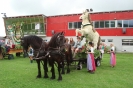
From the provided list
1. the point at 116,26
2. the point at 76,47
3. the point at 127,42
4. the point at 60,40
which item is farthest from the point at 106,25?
the point at 60,40

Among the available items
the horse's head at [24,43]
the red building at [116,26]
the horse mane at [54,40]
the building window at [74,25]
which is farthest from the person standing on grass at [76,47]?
the building window at [74,25]

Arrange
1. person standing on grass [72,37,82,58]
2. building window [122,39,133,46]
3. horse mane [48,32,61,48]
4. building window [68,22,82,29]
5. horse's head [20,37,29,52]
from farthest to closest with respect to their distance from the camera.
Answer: building window [68,22,82,29] < building window [122,39,133,46] < person standing on grass [72,37,82,58] < horse's head [20,37,29,52] < horse mane [48,32,61,48]

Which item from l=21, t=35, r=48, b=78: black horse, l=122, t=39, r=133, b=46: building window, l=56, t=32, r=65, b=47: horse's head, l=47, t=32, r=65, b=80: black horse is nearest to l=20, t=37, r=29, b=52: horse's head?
l=21, t=35, r=48, b=78: black horse

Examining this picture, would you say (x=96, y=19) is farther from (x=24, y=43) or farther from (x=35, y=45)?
(x=24, y=43)

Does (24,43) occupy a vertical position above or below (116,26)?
below

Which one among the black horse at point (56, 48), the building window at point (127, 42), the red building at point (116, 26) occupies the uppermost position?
the red building at point (116, 26)

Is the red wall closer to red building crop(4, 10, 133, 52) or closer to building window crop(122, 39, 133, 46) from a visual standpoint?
red building crop(4, 10, 133, 52)

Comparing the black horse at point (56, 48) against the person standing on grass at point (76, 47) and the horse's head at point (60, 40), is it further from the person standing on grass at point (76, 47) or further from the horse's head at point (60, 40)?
the person standing on grass at point (76, 47)

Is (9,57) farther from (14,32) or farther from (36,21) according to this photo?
(36,21)

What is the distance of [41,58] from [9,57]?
30.2ft

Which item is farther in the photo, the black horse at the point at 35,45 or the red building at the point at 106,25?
the red building at the point at 106,25

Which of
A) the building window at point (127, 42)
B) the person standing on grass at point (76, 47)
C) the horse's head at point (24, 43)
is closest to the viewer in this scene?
the horse's head at point (24, 43)

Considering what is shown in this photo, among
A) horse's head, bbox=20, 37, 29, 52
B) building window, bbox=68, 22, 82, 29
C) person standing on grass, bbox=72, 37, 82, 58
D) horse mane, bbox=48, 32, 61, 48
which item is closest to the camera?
horse mane, bbox=48, 32, 61, 48

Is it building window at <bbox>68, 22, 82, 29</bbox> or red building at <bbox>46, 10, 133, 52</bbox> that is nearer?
red building at <bbox>46, 10, 133, 52</bbox>
